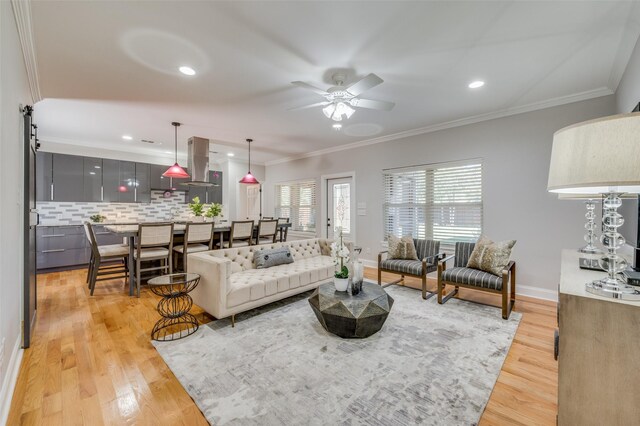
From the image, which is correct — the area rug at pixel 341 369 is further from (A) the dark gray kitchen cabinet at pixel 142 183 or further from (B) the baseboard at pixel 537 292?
(A) the dark gray kitchen cabinet at pixel 142 183

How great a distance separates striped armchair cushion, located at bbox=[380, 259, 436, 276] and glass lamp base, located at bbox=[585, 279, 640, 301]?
8.27ft

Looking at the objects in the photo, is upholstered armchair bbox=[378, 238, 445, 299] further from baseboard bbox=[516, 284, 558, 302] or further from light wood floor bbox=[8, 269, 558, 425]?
baseboard bbox=[516, 284, 558, 302]

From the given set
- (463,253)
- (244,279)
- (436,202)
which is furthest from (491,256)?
(244,279)

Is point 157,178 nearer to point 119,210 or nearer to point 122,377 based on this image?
point 119,210

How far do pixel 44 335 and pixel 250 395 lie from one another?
237 centimetres

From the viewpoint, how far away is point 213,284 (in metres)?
2.75

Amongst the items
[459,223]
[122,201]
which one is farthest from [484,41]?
[122,201]

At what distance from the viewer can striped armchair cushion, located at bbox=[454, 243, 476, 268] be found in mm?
3750

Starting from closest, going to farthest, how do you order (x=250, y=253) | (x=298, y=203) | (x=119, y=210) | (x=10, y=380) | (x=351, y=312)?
(x=10, y=380) < (x=351, y=312) < (x=250, y=253) < (x=119, y=210) < (x=298, y=203)

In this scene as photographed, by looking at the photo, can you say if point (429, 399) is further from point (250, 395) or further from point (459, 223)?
point (459, 223)

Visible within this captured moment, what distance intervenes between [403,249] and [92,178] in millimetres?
6536

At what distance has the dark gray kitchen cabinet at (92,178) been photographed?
561 cm

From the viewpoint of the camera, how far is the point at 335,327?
251 cm

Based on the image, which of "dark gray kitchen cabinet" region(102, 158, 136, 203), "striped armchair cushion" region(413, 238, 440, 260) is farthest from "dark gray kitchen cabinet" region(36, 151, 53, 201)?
"striped armchair cushion" region(413, 238, 440, 260)
